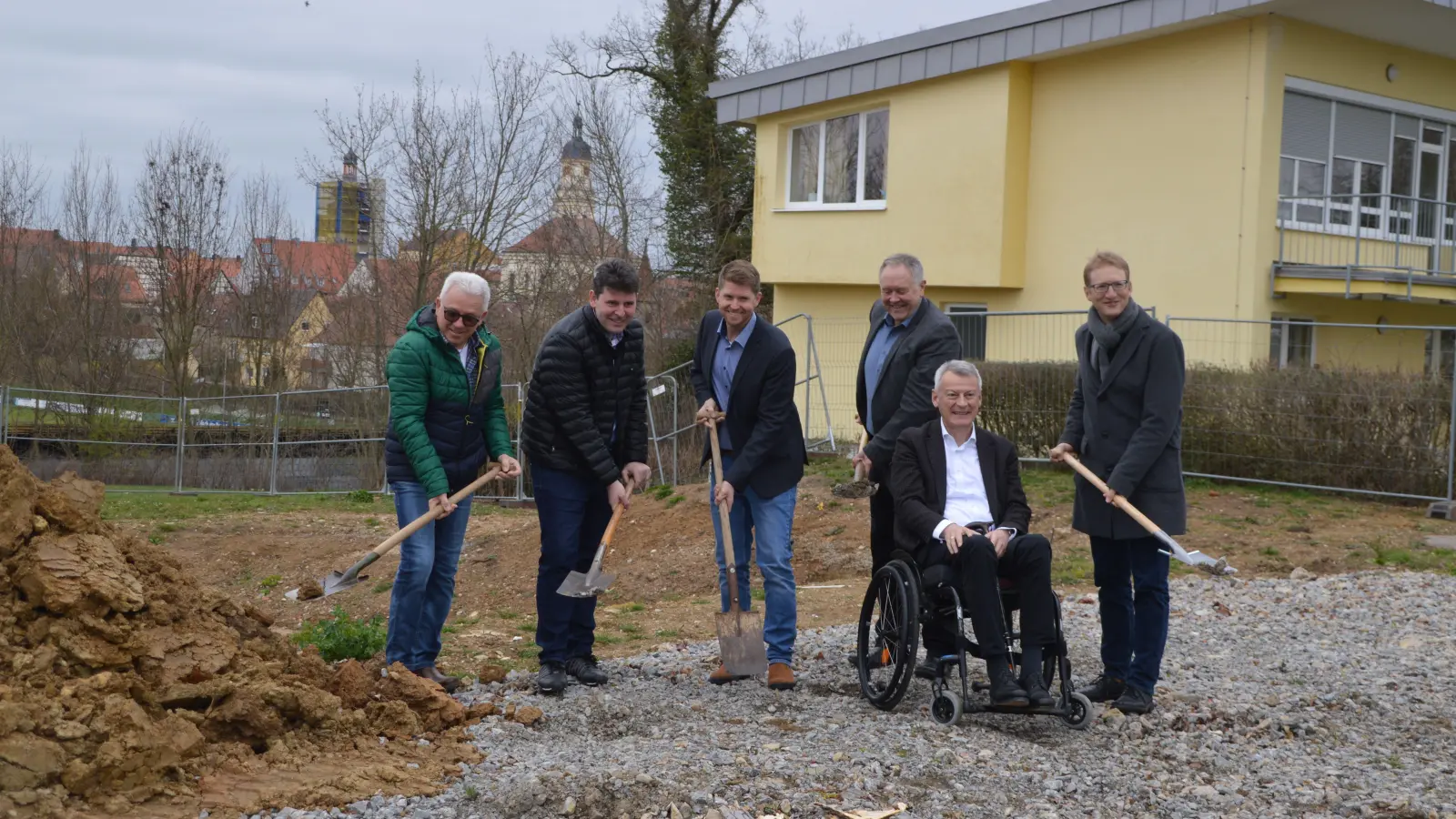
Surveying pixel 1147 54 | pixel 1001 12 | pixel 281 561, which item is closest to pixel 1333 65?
pixel 1147 54

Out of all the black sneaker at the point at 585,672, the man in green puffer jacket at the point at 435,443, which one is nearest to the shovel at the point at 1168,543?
the black sneaker at the point at 585,672

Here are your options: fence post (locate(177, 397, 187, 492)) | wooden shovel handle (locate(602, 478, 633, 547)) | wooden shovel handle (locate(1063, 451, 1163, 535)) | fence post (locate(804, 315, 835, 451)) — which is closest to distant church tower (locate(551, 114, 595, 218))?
fence post (locate(177, 397, 187, 492))

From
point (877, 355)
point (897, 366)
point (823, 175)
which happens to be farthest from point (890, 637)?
point (823, 175)

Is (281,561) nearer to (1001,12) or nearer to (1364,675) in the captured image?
(1364,675)

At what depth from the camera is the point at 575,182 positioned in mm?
30516

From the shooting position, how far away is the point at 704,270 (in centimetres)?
3219

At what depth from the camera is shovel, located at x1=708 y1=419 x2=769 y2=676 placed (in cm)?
643

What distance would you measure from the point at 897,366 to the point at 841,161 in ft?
54.9

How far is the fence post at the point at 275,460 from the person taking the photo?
71.3 feet

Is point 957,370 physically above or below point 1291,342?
Result: below

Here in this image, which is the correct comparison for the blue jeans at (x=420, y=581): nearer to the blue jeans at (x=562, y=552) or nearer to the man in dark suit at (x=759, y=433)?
the blue jeans at (x=562, y=552)

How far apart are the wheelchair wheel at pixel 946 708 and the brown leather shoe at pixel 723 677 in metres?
1.06

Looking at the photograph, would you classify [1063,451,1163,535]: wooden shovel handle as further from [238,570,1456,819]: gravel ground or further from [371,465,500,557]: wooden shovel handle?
[371,465,500,557]: wooden shovel handle

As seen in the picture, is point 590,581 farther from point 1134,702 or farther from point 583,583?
point 1134,702
